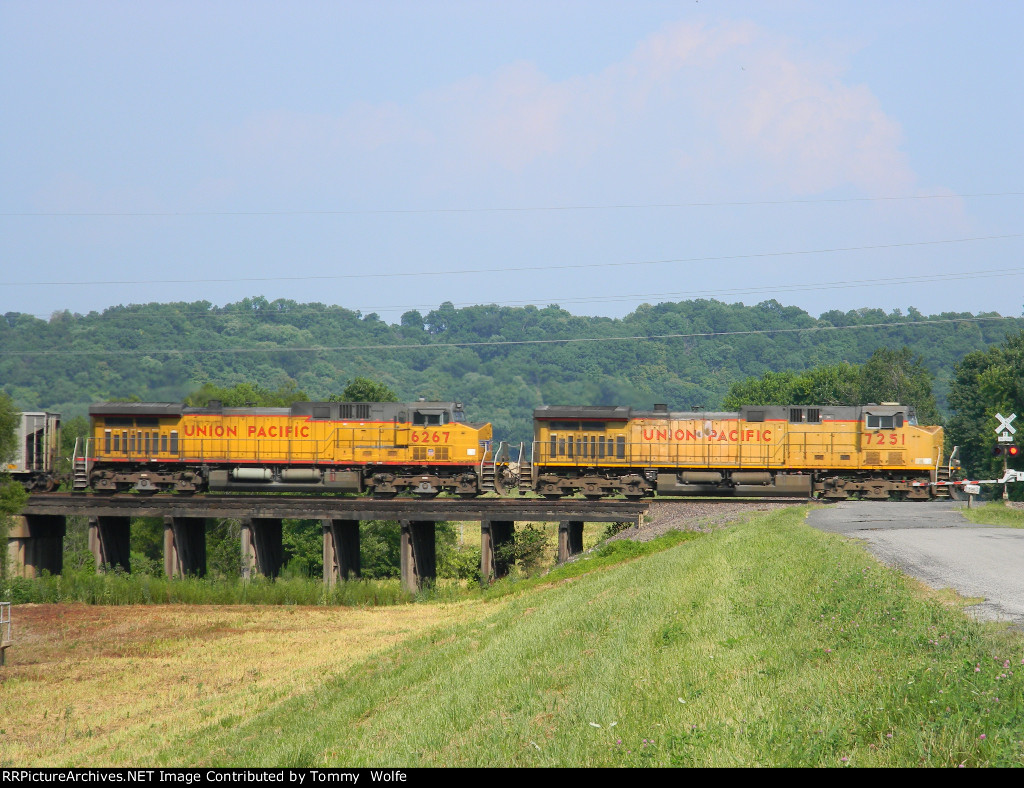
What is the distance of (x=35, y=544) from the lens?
33844 mm

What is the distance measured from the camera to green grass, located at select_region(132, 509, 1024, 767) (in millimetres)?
6555

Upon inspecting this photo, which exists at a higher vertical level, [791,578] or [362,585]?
[791,578]

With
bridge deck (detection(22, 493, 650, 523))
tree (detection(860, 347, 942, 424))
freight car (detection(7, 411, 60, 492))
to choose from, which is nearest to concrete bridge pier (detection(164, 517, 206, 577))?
bridge deck (detection(22, 493, 650, 523))

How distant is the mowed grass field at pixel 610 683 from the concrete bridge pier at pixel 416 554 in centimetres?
863

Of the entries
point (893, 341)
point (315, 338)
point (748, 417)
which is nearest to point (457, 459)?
point (748, 417)

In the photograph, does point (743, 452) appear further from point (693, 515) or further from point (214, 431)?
point (214, 431)

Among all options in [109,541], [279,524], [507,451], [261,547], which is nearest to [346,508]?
[261,547]

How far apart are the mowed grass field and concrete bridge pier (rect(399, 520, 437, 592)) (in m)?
8.63

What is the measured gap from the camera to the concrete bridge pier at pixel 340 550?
103 feet

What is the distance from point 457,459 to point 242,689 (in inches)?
749

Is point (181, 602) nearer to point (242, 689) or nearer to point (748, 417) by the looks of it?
point (242, 689)

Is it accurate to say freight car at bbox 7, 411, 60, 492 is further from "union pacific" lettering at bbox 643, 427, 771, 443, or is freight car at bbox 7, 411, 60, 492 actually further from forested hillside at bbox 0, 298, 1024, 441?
"union pacific" lettering at bbox 643, 427, 771, 443

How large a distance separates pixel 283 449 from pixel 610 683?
29.1 meters
